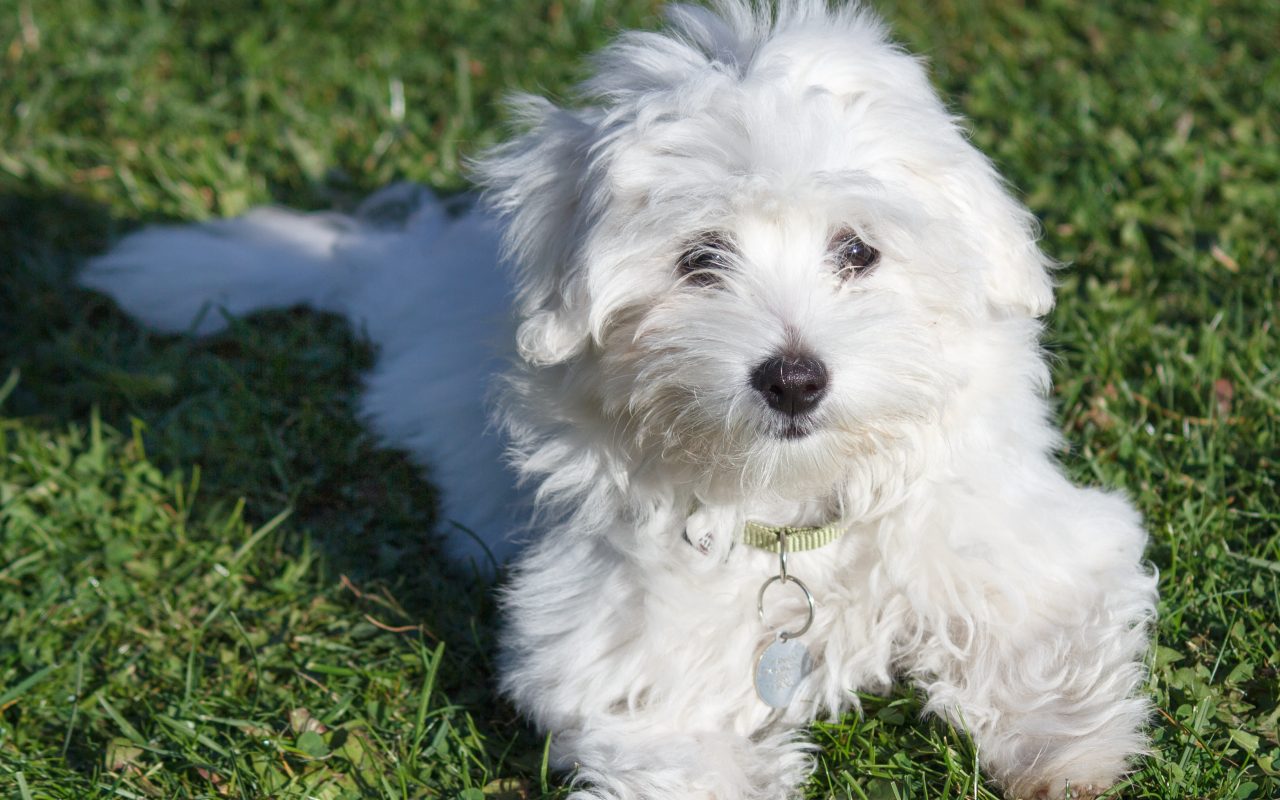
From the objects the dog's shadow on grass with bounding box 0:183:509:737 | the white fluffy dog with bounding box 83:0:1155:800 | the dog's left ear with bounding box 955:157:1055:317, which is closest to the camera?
the white fluffy dog with bounding box 83:0:1155:800

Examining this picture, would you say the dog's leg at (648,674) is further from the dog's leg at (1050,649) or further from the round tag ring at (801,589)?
the dog's leg at (1050,649)

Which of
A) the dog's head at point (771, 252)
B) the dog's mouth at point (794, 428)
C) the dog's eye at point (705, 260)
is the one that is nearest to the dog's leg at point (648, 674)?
the dog's head at point (771, 252)

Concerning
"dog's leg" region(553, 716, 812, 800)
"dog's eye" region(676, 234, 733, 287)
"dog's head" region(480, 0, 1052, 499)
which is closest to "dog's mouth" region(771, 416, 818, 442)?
"dog's head" region(480, 0, 1052, 499)

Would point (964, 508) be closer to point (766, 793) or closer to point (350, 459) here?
point (766, 793)

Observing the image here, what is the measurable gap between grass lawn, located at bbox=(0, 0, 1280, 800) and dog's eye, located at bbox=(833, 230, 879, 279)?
3.53 feet

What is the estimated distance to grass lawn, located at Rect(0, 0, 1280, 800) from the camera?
310 centimetres

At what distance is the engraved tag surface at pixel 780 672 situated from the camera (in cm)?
298

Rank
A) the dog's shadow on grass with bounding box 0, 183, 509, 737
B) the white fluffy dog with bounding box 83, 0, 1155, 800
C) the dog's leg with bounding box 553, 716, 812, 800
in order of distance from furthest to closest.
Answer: the dog's shadow on grass with bounding box 0, 183, 509, 737 → the dog's leg with bounding box 553, 716, 812, 800 → the white fluffy dog with bounding box 83, 0, 1155, 800

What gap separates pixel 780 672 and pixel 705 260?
0.99m

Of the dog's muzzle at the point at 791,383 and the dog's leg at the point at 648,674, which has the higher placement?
the dog's muzzle at the point at 791,383

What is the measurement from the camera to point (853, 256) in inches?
111

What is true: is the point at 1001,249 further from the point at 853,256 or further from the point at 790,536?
the point at 790,536

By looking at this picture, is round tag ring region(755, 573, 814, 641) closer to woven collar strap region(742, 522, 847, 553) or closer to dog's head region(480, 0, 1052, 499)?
woven collar strap region(742, 522, 847, 553)

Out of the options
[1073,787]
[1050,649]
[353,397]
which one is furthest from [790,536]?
[353,397]
